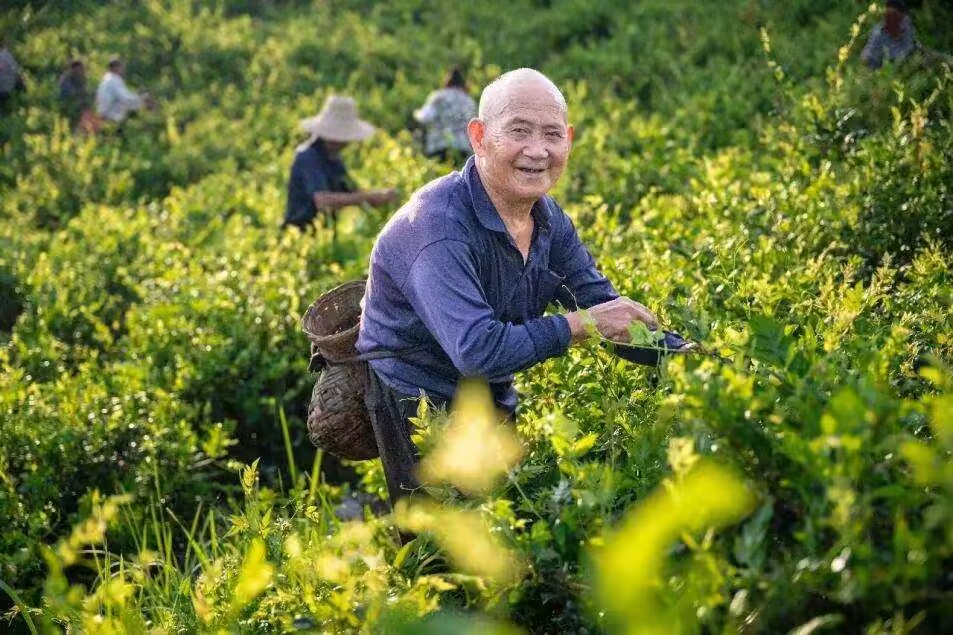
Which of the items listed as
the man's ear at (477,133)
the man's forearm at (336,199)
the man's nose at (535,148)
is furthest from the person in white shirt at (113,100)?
the man's nose at (535,148)

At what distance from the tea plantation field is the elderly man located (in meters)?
0.20

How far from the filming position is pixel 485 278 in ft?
10.2

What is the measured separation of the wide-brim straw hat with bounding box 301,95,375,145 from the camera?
7.39 meters

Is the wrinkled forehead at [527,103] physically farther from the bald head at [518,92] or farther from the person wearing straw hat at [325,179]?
the person wearing straw hat at [325,179]

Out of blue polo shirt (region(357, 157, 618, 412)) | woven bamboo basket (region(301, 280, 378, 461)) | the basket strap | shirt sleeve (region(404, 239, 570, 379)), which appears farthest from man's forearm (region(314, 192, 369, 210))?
shirt sleeve (region(404, 239, 570, 379))

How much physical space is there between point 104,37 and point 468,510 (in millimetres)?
16804

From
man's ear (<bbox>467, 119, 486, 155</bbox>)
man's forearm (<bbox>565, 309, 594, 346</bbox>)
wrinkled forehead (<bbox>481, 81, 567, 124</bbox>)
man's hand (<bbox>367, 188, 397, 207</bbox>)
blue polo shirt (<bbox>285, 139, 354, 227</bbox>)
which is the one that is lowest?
man's forearm (<bbox>565, 309, 594, 346</bbox>)

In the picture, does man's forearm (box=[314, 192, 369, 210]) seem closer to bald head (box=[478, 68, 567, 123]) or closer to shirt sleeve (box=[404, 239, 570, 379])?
bald head (box=[478, 68, 567, 123])

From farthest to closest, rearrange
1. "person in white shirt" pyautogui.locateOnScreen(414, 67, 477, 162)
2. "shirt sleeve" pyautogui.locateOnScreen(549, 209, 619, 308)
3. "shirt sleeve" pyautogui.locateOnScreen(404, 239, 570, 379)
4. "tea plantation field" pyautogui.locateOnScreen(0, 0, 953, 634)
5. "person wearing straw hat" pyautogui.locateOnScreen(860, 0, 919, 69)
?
"person in white shirt" pyautogui.locateOnScreen(414, 67, 477, 162), "person wearing straw hat" pyautogui.locateOnScreen(860, 0, 919, 69), "shirt sleeve" pyautogui.locateOnScreen(549, 209, 619, 308), "shirt sleeve" pyautogui.locateOnScreen(404, 239, 570, 379), "tea plantation field" pyautogui.locateOnScreen(0, 0, 953, 634)

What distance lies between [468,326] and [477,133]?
0.72m

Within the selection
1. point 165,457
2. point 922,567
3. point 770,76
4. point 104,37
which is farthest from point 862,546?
point 104,37

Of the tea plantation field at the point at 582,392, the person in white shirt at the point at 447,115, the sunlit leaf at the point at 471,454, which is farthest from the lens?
the person in white shirt at the point at 447,115

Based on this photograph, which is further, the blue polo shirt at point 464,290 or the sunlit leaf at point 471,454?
the blue polo shirt at point 464,290

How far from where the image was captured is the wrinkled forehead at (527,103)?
2.97 metres
